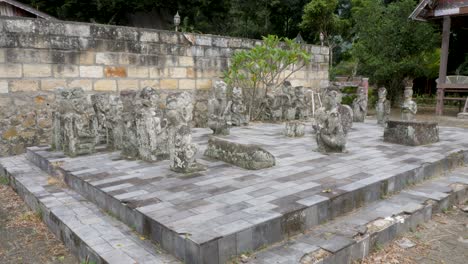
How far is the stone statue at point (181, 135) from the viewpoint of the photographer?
500cm

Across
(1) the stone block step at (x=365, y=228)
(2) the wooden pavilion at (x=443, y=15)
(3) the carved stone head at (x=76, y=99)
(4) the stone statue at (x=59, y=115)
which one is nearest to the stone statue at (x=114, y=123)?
(3) the carved stone head at (x=76, y=99)

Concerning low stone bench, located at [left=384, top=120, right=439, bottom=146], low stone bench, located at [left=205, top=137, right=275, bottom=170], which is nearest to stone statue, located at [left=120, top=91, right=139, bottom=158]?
low stone bench, located at [left=205, top=137, right=275, bottom=170]

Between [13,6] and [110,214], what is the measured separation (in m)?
13.1

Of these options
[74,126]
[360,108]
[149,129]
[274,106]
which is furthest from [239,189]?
[360,108]

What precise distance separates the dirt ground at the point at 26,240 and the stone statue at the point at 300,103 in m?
7.70

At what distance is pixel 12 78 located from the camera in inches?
283

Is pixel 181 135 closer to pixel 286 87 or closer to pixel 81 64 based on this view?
pixel 81 64

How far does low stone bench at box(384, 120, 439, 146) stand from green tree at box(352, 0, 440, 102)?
10.5m

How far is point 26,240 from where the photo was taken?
420 centimetres

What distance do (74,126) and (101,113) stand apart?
2.59 ft

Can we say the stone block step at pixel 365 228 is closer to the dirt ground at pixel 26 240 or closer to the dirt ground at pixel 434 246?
the dirt ground at pixel 434 246

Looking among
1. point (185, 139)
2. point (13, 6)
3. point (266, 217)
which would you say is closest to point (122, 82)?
point (185, 139)

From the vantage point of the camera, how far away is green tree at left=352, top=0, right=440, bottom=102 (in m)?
17.0

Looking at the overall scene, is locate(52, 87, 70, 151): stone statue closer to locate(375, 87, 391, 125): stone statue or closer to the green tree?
locate(375, 87, 391, 125): stone statue
